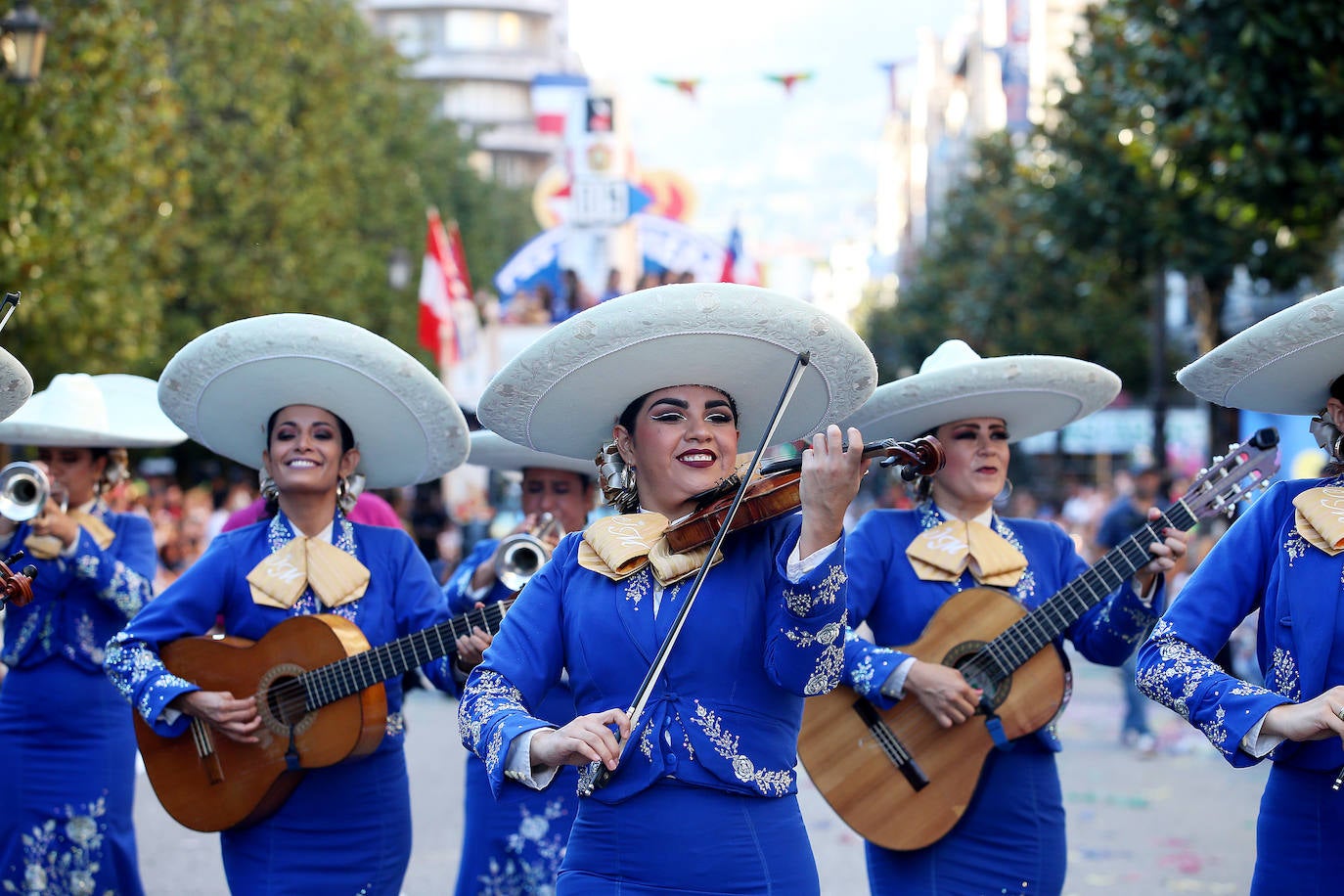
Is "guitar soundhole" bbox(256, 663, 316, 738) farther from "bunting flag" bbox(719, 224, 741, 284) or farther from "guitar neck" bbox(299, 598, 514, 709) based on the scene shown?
"bunting flag" bbox(719, 224, 741, 284)

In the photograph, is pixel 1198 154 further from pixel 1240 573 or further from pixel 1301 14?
pixel 1240 573

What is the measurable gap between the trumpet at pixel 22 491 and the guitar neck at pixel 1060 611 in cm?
328

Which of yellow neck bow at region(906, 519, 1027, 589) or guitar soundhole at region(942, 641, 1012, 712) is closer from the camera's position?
guitar soundhole at region(942, 641, 1012, 712)

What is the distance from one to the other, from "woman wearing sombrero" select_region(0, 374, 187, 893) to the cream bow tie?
119 centimetres

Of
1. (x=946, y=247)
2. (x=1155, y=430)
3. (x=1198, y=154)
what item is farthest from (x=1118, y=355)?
(x=1198, y=154)

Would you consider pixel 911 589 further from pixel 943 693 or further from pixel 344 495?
pixel 344 495

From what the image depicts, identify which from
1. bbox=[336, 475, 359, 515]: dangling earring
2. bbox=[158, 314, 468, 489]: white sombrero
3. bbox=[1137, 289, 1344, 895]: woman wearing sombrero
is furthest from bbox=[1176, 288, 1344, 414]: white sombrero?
bbox=[336, 475, 359, 515]: dangling earring

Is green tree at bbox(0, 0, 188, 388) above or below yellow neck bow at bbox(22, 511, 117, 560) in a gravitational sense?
above

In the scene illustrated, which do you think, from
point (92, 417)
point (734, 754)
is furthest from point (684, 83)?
point (734, 754)

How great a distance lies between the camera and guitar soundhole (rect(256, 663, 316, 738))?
17.6 ft

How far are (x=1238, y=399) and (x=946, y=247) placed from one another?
135 feet

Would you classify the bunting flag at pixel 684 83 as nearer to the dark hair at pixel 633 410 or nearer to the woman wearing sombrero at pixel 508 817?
the woman wearing sombrero at pixel 508 817

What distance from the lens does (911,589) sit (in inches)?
225

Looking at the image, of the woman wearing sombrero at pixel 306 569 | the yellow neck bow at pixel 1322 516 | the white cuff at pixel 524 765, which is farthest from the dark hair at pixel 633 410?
the yellow neck bow at pixel 1322 516
